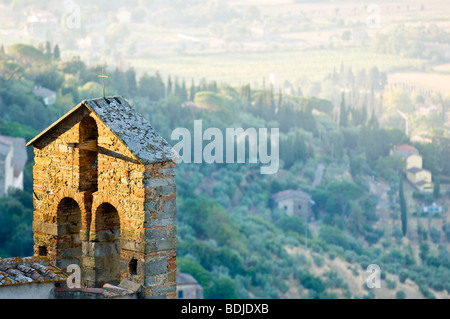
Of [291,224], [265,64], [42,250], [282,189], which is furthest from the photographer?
[265,64]

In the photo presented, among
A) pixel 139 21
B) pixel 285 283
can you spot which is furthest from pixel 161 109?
pixel 139 21

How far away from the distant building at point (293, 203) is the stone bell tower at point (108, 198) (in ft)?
336

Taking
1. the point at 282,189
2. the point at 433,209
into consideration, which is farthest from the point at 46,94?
the point at 433,209

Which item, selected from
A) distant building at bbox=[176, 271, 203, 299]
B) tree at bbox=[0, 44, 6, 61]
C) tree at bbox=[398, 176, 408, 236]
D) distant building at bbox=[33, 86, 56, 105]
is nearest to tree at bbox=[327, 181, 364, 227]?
tree at bbox=[398, 176, 408, 236]

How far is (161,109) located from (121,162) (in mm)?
112252

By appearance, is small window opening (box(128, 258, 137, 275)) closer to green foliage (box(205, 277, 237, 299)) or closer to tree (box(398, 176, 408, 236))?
green foliage (box(205, 277, 237, 299))

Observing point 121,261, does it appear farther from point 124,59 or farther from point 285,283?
point 124,59

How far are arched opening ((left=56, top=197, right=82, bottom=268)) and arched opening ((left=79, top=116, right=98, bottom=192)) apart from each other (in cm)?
37

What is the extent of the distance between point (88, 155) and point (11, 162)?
71276mm

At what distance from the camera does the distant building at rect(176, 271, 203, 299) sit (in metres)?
72.2

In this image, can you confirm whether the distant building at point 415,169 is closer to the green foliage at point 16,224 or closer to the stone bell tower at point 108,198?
the green foliage at point 16,224

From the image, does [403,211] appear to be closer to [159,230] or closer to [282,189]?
[282,189]

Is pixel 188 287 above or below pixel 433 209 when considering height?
below

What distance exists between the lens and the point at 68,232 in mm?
12414
